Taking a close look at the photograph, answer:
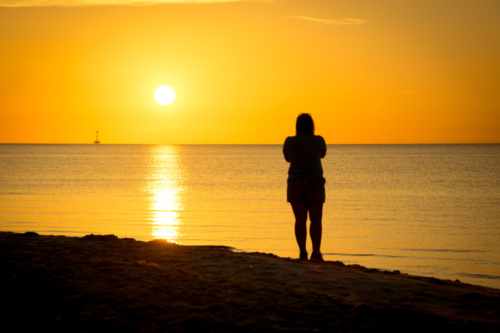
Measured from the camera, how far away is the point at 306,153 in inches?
278

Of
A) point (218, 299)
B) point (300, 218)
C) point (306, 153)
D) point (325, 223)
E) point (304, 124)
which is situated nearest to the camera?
point (218, 299)

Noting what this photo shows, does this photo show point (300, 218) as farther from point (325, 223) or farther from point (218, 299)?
point (325, 223)

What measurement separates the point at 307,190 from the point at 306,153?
0.54m

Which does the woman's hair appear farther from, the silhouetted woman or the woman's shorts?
the woman's shorts

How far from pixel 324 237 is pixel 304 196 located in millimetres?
7975

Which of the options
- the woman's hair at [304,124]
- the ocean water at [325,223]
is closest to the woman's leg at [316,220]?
the woman's hair at [304,124]

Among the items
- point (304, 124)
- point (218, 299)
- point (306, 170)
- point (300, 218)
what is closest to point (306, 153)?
point (306, 170)

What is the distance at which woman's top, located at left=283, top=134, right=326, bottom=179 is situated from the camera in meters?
7.05

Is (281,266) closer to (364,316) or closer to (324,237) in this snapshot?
(364,316)

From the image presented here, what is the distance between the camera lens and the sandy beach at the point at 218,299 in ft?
13.9

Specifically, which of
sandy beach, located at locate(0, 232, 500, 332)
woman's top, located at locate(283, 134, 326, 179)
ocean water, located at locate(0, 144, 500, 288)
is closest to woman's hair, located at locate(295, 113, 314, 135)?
woman's top, located at locate(283, 134, 326, 179)

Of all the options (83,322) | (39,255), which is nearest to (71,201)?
(39,255)

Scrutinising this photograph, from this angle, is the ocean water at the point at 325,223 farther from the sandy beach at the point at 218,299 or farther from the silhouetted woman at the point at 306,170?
the sandy beach at the point at 218,299

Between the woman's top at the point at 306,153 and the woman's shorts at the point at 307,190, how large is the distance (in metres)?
0.08
